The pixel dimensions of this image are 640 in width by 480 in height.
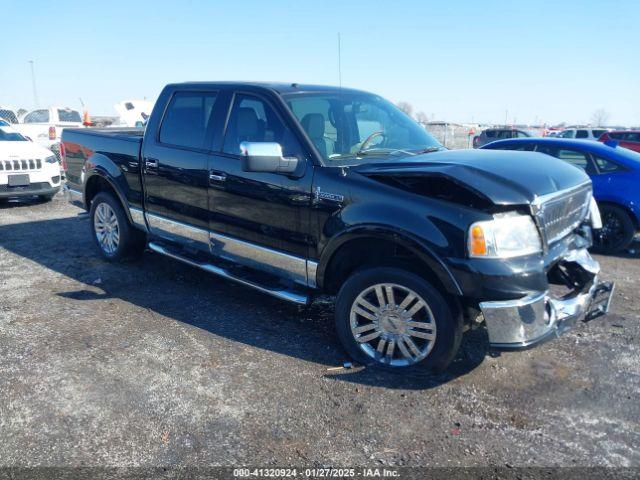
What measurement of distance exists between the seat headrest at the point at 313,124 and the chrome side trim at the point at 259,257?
97 cm

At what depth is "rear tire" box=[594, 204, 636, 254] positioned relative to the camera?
22.7 feet

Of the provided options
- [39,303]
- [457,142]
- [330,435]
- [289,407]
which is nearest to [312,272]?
[289,407]

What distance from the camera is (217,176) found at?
14.8 feet

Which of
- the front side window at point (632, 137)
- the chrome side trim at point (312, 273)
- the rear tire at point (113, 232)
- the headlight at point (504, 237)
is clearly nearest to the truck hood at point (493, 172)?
the headlight at point (504, 237)

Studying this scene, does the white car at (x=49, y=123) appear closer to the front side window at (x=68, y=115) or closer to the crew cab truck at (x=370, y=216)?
the front side window at (x=68, y=115)

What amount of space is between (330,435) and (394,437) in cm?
37

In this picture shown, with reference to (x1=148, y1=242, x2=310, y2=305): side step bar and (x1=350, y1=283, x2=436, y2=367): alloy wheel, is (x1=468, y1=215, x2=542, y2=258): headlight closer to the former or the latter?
(x1=350, y1=283, x2=436, y2=367): alloy wheel

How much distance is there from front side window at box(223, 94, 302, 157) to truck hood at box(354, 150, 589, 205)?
0.65 metres

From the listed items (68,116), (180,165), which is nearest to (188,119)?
(180,165)

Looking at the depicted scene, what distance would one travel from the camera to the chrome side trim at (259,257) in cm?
410

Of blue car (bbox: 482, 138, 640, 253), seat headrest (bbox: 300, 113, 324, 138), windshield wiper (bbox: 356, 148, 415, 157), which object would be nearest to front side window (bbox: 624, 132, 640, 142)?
blue car (bbox: 482, 138, 640, 253)

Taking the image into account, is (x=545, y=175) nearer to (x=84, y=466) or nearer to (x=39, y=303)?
(x=84, y=466)

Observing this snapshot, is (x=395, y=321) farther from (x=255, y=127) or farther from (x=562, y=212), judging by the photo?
(x=255, y=127)

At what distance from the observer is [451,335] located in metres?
3.36
